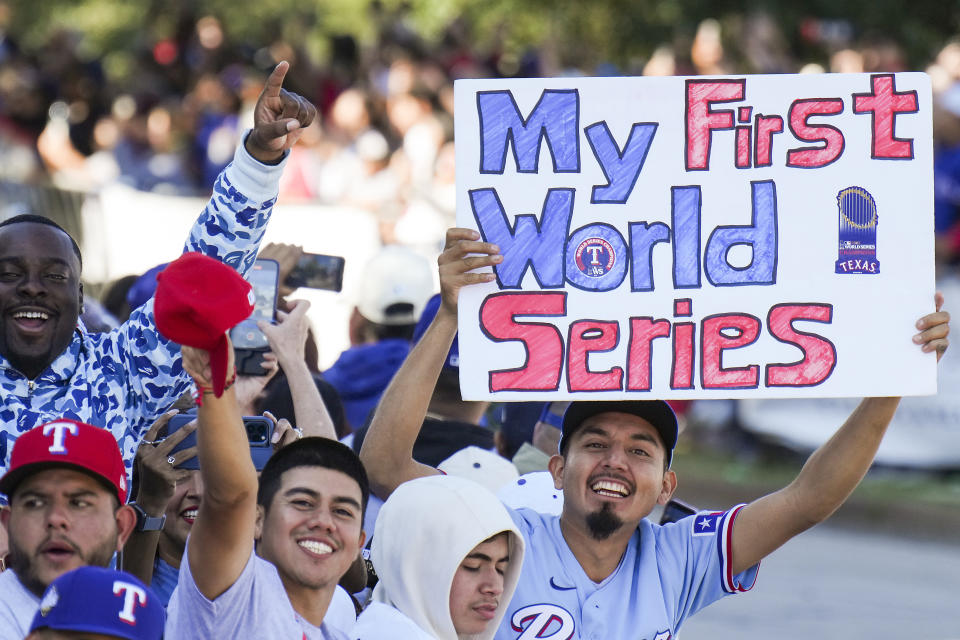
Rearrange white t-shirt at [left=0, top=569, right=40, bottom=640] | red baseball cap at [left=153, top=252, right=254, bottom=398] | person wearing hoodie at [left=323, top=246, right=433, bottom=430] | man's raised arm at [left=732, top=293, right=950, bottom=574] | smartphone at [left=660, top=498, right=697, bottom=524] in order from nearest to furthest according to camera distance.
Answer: red baseball cap at [left=153, top=252, right=254, bottom=398], white t-shirt at [left=0, top=569, right=40, bottom=640], man's raised arm at [left=732, top=293, right=950, bottom=574], smartphone at [left=660, top=498, right=697, bottom=524], person wearing hoodie at [left=323, top=246, right=433, bottom=430]

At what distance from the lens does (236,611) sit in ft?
11.2

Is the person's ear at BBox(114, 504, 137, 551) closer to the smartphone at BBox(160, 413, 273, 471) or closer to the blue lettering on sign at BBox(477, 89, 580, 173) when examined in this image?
the smartphone at BBox(160, 413, 273, 471)

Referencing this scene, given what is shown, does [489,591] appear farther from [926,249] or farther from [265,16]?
[265,16]

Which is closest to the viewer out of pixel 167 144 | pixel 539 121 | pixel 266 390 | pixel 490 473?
pixel 539 121

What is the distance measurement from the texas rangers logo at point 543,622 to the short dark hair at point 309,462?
21.3 inches

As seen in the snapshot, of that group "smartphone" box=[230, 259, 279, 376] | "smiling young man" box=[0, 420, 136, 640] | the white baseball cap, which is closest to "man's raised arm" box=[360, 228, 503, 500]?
"smartphone" box=[230, 259, 279, 376]

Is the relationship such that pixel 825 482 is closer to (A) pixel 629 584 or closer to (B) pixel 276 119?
(A) pixel 629 584

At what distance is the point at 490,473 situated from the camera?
5.22 m

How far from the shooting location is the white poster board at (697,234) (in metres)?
4.46

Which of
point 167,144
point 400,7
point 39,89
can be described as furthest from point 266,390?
point 400,7

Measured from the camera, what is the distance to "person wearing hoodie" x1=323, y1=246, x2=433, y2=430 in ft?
21.3

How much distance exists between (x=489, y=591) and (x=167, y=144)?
13136mm

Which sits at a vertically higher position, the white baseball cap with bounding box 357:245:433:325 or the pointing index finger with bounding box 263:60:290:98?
the white baseball cap with bounding box 357:245:433:325

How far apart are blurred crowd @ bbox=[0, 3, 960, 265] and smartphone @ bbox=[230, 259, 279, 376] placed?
21.3 feet
